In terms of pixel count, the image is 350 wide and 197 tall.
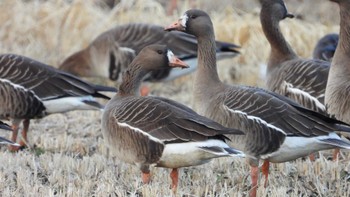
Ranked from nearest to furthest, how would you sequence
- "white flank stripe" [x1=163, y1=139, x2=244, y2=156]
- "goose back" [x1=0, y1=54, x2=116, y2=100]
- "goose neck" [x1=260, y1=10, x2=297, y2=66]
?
"white flank stripe" [x1=163, y1=139, x2=244, y2=156]
"goose back" [x1=0, y1=54, x2=116, y2=100]
"goose neck" [x1=260, y1=10, x2=297, y2=66]

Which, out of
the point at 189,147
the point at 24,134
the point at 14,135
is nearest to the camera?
the point at 189,147

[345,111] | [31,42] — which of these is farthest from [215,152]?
[31,42]

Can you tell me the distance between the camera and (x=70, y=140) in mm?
9555

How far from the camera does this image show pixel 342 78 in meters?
7.83

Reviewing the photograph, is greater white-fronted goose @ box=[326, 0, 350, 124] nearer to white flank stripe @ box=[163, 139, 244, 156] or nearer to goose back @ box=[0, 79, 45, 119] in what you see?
white flank stripe @ box=[163, 139, 244, 156]

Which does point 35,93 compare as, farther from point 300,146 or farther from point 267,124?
point 300,146

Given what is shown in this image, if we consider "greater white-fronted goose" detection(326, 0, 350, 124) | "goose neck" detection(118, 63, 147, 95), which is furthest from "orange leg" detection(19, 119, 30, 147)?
"greater white-fronted goose" detection(326, 0, 350, 124)

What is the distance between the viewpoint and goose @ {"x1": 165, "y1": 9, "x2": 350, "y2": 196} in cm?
705

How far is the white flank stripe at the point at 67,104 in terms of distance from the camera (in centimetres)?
967

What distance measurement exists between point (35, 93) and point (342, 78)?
3736mm

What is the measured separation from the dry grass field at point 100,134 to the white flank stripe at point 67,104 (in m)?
0.34

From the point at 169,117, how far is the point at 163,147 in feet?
0.84

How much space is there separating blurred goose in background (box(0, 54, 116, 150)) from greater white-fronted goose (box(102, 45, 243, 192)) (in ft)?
6.57


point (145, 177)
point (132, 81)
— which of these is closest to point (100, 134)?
point (132, 81)
